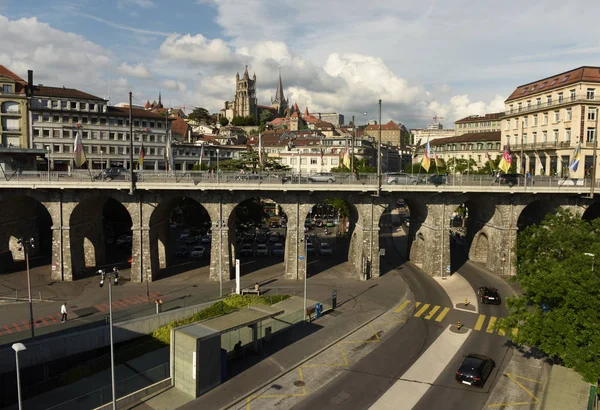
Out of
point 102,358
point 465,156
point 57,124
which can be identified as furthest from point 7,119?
point 465,156

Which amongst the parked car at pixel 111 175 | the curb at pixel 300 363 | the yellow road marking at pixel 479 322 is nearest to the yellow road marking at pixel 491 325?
the yellow road marking at pixel 479 322

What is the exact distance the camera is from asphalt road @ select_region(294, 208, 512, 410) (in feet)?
87.2

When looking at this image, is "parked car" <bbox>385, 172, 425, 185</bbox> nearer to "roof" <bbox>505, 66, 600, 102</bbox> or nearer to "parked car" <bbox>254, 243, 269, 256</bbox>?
"parked car" <bbox>254, 243, 269, 256</bbox>

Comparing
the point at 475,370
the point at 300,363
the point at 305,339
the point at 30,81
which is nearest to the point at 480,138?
the point at 305,339

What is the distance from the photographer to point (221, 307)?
40500 mm

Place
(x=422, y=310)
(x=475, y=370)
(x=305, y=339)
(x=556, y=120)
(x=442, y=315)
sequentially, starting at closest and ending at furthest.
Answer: (x=475, y=370)
(x=305, y=339)
(x=442, y=315)
(x=422, y=310)
(x=556, y=120)

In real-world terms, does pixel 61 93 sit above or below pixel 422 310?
Answer: above

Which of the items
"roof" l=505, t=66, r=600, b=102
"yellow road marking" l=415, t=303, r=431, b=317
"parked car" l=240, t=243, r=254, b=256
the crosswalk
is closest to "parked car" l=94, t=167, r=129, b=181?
"parked car" l=240, t=243, r=254, b=256

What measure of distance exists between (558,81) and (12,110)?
9845 centimetres

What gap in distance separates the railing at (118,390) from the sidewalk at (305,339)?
1.13m

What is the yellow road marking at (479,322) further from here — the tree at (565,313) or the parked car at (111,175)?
the parked car at (111,175)

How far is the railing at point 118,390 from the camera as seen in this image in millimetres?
24016

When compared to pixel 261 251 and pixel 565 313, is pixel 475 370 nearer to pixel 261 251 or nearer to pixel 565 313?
pixel 565 313

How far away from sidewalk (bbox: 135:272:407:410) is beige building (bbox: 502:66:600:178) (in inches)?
1322
